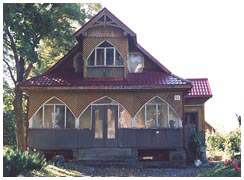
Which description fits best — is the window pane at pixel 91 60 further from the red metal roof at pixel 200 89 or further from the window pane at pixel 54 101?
the red metal roof at pixel 200 89

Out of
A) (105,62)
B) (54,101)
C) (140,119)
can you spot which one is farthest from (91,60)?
(140,119)

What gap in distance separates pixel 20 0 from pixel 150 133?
9.88m

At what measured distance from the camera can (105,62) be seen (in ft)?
62.0

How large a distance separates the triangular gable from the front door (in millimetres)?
4022

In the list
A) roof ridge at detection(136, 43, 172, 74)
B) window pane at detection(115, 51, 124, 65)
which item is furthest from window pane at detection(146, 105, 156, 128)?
window pane at detection(115, 51, 124, 65)

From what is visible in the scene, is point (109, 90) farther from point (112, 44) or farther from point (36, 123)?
point (36, 123)

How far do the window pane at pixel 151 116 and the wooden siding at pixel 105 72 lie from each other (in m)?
2.26

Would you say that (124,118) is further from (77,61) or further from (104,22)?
(104,22)

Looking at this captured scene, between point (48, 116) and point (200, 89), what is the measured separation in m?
9.59

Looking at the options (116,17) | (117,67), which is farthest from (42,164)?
(116,17)

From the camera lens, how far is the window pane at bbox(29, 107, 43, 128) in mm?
18625

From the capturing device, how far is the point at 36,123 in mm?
18703

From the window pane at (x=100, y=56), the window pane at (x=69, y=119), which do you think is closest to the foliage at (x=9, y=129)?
the window pane at (x=69, y=119)

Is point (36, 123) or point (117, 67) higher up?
point (117, 67)
